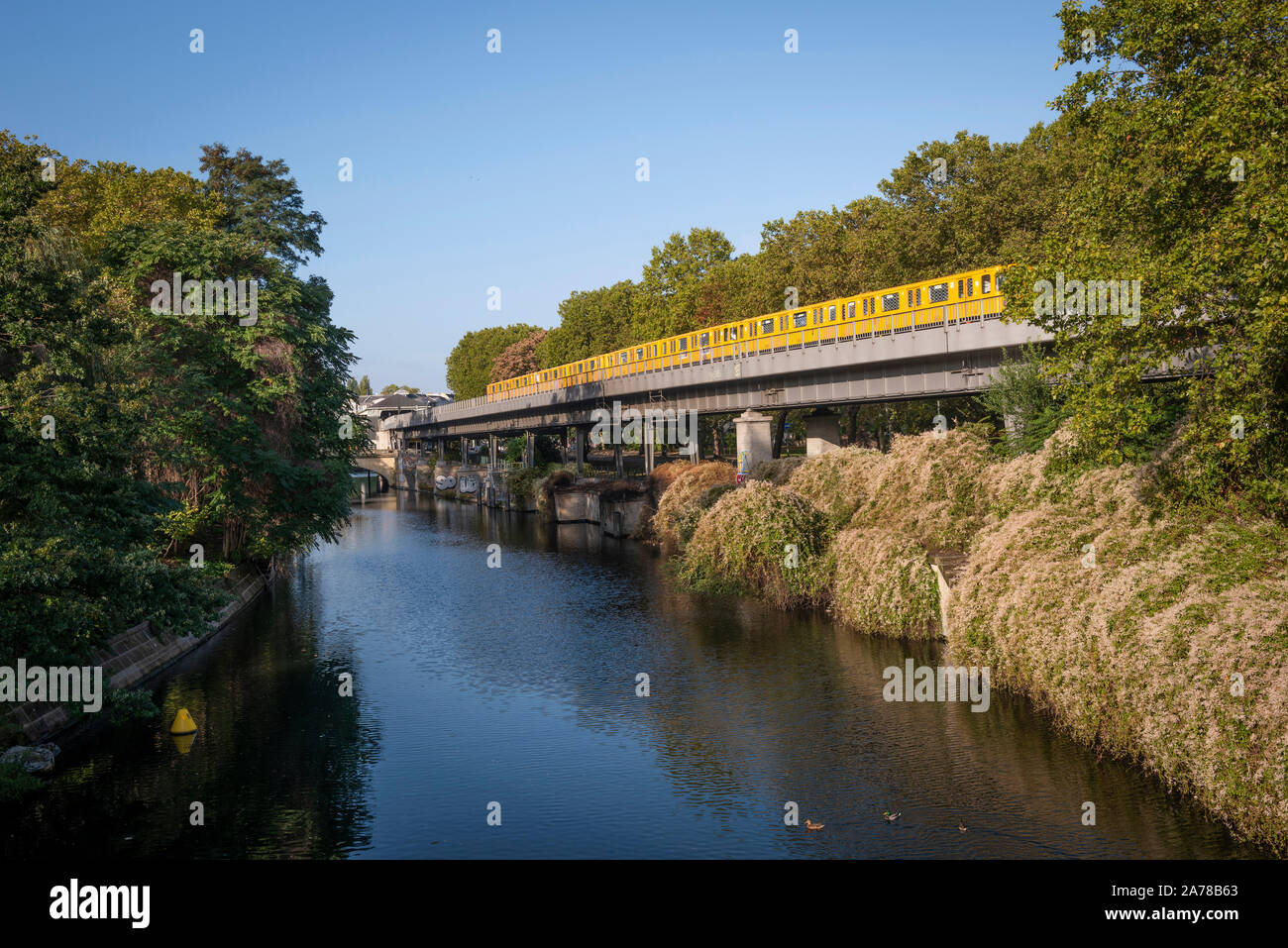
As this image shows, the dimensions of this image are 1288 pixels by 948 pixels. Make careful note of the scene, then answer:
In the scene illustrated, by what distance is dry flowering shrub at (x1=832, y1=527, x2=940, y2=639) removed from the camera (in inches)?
1187

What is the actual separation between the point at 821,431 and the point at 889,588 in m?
30.4

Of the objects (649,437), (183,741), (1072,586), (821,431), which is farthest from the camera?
(649,437)

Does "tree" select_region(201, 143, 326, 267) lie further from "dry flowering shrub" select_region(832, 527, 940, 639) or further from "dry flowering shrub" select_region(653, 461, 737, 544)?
"dry flowering shrub" select_region(832, 527, 940, 639)

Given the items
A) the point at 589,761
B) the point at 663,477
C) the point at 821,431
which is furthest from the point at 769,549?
the point at 663,477

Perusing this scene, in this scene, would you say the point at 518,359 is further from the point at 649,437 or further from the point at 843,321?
the point at 843,321

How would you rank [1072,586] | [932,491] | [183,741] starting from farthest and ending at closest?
[932,491] → [183,741] → [1072,586]

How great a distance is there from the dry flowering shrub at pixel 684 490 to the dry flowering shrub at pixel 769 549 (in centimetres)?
1136

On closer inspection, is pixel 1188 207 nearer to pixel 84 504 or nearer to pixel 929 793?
pixel 929 793

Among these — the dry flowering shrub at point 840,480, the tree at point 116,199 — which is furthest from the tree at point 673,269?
the dry flowering shrub at point 840,480

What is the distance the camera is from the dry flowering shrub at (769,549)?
35969 millimetres

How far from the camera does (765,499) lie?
37188 millimetres

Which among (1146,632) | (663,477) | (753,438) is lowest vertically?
(1146,632)

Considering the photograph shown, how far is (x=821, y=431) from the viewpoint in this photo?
60312 mm

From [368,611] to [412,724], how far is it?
17.5 metres
